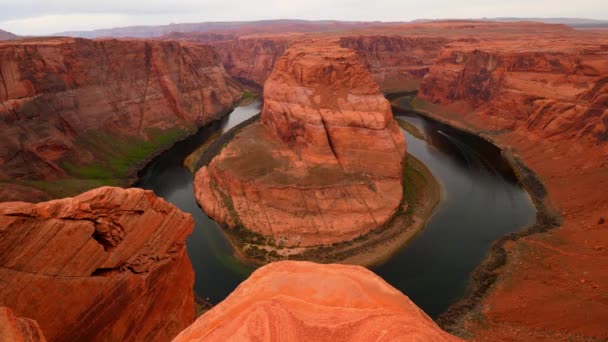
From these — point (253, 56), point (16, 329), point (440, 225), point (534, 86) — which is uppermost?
point (253, 56)

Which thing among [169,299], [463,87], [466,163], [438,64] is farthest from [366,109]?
[438,64]

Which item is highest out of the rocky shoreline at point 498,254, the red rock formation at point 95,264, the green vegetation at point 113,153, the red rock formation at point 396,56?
the red rock formation at point 396,56

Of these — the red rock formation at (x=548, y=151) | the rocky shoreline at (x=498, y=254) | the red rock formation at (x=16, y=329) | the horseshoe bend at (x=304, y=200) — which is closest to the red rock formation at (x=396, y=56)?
the red rock formation at (x=548, y=151)

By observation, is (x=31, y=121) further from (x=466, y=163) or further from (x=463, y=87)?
(x=463, y=87)

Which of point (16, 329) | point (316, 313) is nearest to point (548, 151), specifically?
point (316, 313)

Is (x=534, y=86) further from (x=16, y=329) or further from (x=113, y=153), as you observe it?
(x=16, y=329)

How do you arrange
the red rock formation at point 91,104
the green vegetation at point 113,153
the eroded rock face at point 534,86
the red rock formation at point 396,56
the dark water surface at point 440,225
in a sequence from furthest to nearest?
the red rock formation at point 396,56
the eroded rock face at point 534,86
the green vegetation at point 113,153
the red rock formation at point 91,104
the dark water surface at point 440,225

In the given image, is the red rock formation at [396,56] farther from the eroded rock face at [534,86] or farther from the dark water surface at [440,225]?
the dark water surface at [440,225]
